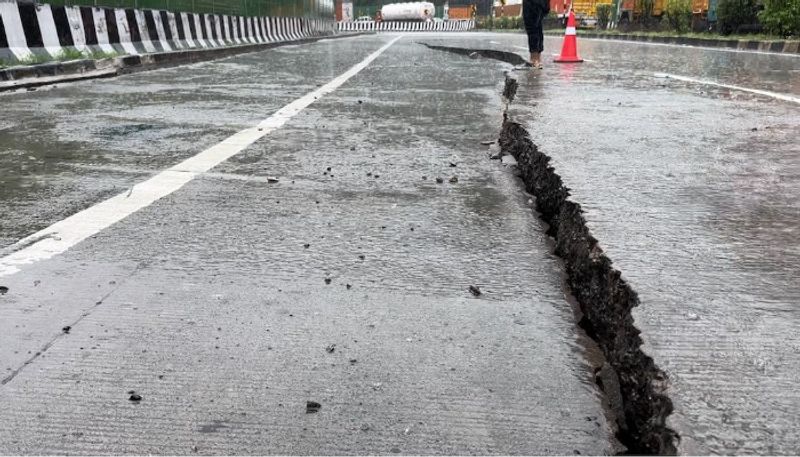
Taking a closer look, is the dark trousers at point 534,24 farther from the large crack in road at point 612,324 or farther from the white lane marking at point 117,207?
the large crack in road at point 612,324

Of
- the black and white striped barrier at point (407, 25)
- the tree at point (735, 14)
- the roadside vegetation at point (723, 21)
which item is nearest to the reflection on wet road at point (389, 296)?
the roadside vegetation at point (723, 21)

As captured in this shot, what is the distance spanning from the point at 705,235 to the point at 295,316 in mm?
1199

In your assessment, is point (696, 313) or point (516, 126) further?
point (516, 126)

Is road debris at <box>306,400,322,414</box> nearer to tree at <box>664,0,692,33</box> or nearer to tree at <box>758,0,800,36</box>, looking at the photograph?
tree at <box>758,0,800,36</box>

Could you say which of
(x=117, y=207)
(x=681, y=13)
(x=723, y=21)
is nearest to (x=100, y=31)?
(x=117, y=207)

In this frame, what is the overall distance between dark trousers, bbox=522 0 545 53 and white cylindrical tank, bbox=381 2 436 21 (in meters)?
53.4

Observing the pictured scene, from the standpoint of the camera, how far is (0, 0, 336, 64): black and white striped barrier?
8.28 meters

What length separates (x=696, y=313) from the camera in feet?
5.30

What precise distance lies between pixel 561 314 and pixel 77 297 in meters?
1.26

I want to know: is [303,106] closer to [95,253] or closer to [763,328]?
[95,253]

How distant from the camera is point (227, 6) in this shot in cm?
1694

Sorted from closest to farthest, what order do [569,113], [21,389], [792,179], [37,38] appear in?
[21,389]
[792,179]
[569,113]
[37,38]

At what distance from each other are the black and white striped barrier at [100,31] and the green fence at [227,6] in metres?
0.12

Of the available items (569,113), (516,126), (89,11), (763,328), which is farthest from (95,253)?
(89,11)
